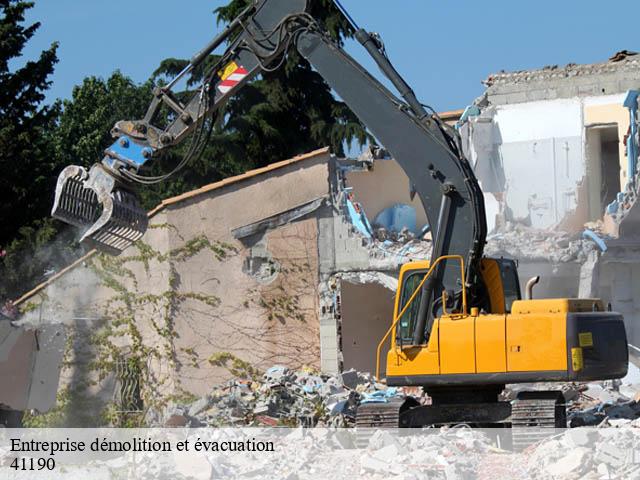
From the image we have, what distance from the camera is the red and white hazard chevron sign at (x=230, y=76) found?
1539 centimetres

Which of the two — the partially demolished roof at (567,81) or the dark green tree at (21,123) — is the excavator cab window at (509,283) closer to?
the partially demolished roof at (567,81)

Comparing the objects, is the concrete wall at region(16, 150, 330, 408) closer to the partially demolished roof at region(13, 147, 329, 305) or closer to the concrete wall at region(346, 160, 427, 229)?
the partially demolished roof at region(13, 147, 329, 305)

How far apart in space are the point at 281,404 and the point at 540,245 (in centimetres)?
618

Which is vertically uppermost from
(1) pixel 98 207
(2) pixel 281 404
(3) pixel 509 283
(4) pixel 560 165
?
(4) pixel 560 165

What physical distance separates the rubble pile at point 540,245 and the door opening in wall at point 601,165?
1.91 metres

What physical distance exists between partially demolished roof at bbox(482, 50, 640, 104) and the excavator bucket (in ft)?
39.1

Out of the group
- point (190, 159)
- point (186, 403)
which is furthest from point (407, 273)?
point (186, 403)

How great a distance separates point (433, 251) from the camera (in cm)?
1396

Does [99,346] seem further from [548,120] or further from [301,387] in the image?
[548,120]

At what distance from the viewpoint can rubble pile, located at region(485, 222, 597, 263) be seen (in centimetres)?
2183

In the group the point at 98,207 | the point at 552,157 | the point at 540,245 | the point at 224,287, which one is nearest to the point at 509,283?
the point at 98,207

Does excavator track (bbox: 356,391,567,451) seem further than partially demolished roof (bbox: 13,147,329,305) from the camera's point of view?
No

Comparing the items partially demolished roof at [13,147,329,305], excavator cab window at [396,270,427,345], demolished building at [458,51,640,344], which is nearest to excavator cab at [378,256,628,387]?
excavator cab window at [396,270,427,345]

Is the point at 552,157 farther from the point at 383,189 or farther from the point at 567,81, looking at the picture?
the point at 383,189
